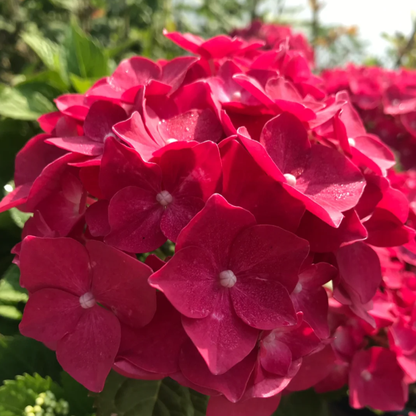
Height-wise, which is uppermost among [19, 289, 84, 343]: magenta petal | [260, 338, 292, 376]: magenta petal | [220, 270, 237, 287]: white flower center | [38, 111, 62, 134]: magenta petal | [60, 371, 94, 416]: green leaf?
[38, 111, 62, 134]: magenta petal

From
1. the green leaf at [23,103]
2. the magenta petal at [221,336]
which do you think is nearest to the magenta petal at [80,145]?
the magenta petal at [221,336]

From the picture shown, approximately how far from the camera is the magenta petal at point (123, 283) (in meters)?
0.38

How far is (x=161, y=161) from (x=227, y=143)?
0.07m

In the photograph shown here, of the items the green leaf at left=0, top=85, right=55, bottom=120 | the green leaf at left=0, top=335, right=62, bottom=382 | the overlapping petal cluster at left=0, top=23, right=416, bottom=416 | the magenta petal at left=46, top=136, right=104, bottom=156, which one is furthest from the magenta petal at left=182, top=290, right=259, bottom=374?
the green leaf at left=0, top=85, right=55, bottom=120

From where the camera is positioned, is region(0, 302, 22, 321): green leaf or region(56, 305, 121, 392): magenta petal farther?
region(0, 302, 22, 321): green leaf

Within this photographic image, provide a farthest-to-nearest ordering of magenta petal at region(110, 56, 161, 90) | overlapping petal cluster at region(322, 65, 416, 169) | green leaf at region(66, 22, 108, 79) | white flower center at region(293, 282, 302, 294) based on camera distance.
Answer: overlapping petal cluster at region(322, 65, 416, 169) < green leaf at region(66, 22, 108, 79) < magenta petal at region(110, 56, 161, 90) < white flower center at region(293, 282, 302, 294)

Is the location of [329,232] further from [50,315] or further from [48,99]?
[48,99]

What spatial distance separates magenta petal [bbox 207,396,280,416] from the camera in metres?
0.42

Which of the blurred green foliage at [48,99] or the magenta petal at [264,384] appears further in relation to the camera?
the blurred green foliage at [48,99]

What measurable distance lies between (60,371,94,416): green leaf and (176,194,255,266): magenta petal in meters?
0.36

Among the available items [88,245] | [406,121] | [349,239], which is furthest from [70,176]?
[406,121]

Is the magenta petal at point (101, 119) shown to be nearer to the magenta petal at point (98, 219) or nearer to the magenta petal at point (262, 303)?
the magenta petal at point (98, 219)

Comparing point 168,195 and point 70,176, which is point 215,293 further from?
point 70,176

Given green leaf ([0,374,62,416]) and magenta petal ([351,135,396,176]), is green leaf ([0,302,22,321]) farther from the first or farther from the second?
magenta petal ([351,135,396,176])
